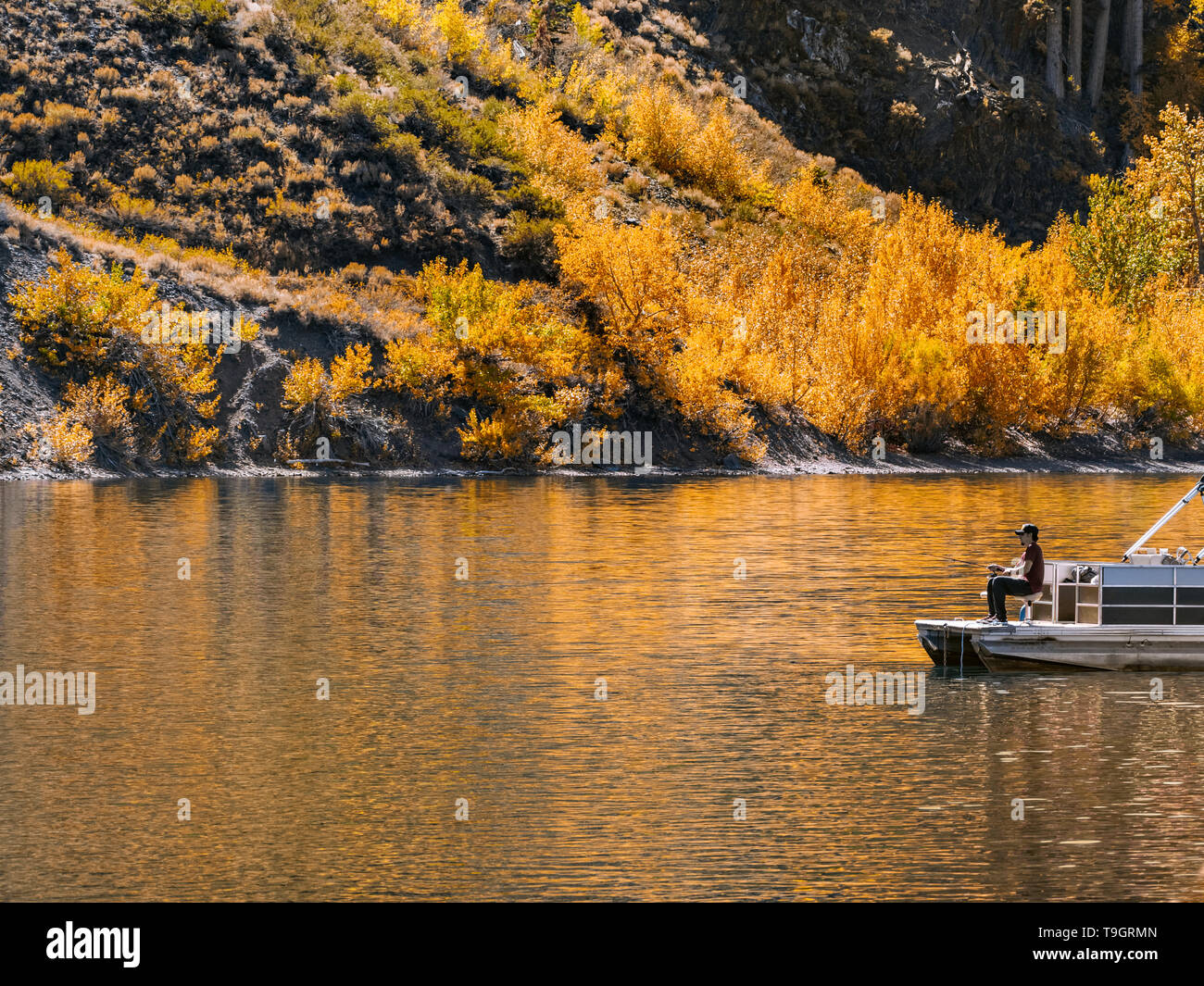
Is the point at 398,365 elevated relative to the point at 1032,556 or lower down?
elevated

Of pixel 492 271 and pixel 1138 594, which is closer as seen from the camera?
pixel 1138 594

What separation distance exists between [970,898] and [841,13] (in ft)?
340

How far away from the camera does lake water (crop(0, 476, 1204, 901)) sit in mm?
13969

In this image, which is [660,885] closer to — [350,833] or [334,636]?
[350,833]

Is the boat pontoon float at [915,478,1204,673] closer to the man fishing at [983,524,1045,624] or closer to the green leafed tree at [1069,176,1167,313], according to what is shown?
the man fishing at [983,524,1045,624]

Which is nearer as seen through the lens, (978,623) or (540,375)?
(978,623)

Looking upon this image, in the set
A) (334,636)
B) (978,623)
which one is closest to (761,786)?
(978,623)

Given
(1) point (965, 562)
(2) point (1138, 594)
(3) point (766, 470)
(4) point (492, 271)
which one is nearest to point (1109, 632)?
(2) point (1138, 594)

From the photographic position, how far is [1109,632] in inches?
900

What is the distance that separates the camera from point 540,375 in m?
68.7

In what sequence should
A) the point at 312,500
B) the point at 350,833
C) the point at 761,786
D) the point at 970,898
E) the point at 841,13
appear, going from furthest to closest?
the point at 841,13, the point at 312,500, the point at 761,786, the point at 350,833, the point at 970,898

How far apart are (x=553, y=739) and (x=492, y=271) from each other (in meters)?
58.3
